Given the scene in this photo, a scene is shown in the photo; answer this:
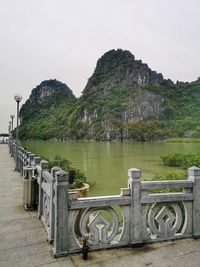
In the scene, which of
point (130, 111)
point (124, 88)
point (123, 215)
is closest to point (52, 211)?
point (123, 215)

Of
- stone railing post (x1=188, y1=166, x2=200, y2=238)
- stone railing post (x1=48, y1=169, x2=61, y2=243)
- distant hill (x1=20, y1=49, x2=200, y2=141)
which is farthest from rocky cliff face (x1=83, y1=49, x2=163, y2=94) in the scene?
stone railing post (x1=48, y1=169, x2=61, y2=243)

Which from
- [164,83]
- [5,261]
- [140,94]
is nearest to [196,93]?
[164,83]

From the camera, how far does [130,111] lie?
13125cm

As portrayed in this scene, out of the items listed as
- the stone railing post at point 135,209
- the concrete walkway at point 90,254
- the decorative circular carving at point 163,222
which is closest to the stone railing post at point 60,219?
the concrete walkway at point 90,254

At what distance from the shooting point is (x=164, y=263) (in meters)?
3.73

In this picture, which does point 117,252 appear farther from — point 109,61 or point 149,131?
point 109,61

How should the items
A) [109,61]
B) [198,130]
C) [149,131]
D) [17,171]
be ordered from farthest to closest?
[109,61], [149,131], [198,130], [17,171]

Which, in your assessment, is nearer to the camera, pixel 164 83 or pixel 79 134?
pixel 79 134

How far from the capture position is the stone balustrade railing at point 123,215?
3.96 metres

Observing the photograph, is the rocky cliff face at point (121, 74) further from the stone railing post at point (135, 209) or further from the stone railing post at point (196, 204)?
the stone railing post at point (135, 209)

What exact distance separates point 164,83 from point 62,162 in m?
153

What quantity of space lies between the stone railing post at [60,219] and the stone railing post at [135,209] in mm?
956

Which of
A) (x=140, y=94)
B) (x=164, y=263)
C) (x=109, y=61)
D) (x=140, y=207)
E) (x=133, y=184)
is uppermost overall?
(x=109, y=61)

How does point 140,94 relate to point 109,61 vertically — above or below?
below
